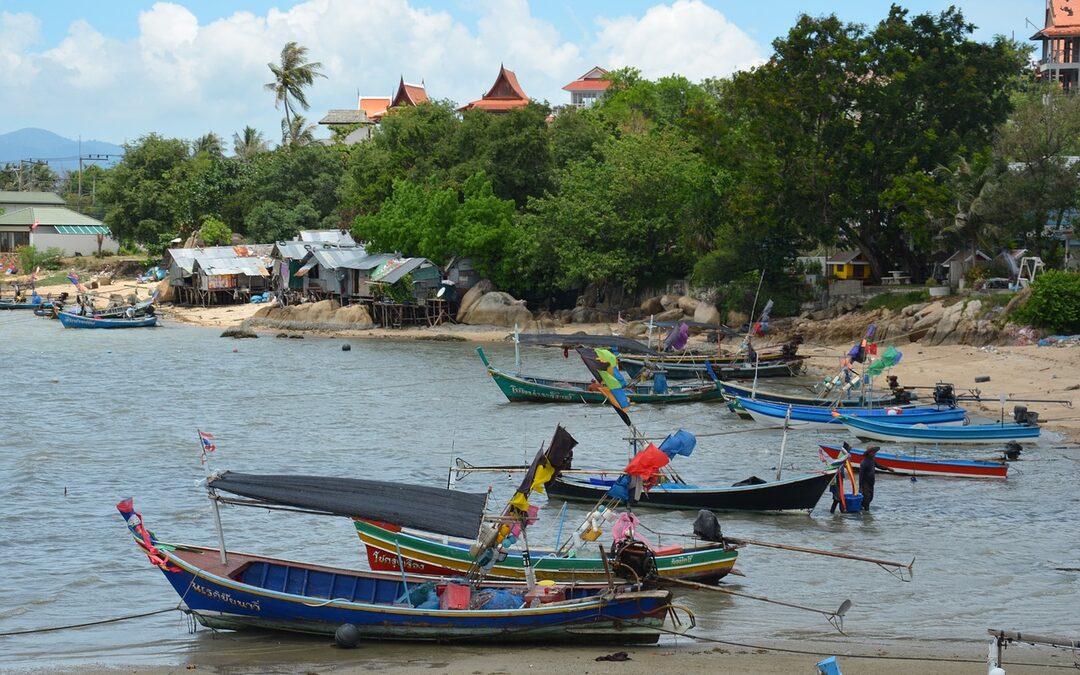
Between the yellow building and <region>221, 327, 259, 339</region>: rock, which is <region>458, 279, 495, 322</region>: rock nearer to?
<region>221, 327, 259, 339</region>: rock

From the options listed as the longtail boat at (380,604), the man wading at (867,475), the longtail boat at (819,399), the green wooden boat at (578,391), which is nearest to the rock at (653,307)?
the green wooden boat at (578,391)

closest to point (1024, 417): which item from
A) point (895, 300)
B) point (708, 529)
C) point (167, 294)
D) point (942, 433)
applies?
point (942, 433)

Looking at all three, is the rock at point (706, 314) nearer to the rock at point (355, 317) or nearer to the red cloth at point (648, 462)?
the rock at point (355, 317)

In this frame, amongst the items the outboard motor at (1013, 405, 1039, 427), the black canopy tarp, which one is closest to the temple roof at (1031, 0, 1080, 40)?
the outboard motor at (1013, 405, 1039, 427)

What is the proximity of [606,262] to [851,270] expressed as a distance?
36.2 feet

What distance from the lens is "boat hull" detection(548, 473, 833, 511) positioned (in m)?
19.7

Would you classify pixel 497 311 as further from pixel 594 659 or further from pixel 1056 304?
pixel 594 659

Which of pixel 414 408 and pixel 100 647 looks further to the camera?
pixel 414 408

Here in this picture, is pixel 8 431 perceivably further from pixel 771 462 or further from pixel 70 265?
pixel 70 265

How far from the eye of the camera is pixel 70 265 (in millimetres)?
85875

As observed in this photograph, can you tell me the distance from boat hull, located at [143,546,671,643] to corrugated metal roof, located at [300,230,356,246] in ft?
178

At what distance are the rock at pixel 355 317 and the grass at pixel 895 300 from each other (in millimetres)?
26044

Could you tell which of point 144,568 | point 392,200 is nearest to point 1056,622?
point 144,568

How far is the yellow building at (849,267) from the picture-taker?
51.7 meters
